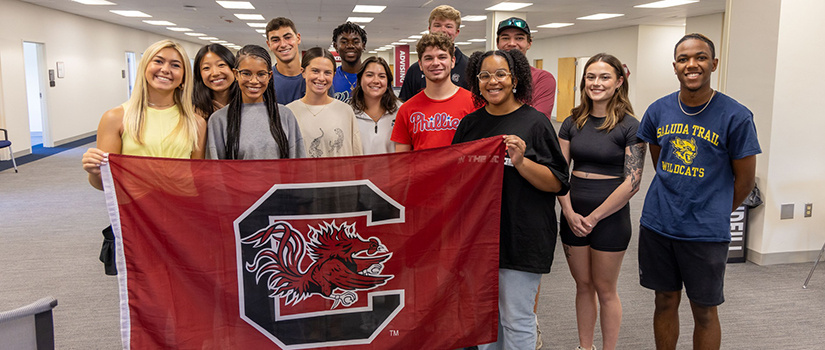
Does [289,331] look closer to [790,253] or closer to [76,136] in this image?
[790,253]

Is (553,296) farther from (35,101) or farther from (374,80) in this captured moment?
(35,101)

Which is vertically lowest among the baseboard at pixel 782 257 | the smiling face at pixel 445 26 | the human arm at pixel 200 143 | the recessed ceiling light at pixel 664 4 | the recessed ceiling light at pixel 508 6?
the baseboard at pixel 782 257

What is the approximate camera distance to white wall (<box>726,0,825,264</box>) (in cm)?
405

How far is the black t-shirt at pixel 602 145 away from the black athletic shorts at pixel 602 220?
0.06 metres

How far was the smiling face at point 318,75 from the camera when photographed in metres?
2.62

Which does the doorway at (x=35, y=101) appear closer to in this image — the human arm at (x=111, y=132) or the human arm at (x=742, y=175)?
the human arm at (x=111, y=132)

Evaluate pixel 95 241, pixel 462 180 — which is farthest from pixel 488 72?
pixel 95 241

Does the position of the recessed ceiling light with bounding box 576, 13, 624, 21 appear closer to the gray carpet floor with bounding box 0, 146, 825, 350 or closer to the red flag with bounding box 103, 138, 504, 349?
the gray carpet floor with bounding box 0, 146, 825, 350

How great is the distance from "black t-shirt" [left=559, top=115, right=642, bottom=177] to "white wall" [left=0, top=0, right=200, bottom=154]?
416 inches

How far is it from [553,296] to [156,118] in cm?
262

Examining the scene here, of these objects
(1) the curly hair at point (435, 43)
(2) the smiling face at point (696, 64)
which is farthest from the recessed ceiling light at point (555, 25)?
(2) the smiling face at point (696, 64)

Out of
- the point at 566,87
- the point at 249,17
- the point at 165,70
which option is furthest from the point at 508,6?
the point at 165,70

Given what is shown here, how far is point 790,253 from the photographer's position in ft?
14.3

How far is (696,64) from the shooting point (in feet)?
7.06
